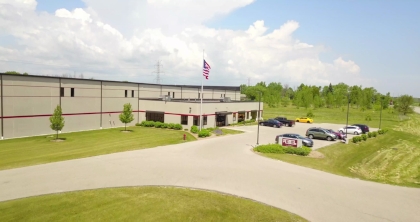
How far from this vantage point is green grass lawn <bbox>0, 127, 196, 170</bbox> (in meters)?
22.6

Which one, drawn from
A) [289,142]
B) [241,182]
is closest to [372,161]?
[289,142]

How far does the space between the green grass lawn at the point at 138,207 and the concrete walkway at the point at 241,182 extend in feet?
3.70

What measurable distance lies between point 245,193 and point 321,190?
4809 millimetres

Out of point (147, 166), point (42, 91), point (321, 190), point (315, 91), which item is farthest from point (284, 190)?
point (315, 91)

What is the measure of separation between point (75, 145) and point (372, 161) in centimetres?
3075

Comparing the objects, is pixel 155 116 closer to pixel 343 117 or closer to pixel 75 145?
pixel 75 145

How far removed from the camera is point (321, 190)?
16.8 m

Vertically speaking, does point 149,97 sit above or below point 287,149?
above

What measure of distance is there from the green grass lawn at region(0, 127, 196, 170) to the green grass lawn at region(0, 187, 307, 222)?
8874mm

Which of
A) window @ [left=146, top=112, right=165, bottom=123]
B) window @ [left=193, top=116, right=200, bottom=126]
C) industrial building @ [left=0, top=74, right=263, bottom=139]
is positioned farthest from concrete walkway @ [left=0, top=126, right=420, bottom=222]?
window @ [left=146, top=112, right=165, bottom=123]

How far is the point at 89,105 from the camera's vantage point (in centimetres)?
3928

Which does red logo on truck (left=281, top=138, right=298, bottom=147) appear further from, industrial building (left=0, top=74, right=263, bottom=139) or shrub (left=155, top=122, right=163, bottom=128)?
shrub (left=155, top=122, right=163, bottom=128)

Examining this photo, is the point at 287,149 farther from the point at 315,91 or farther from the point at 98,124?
the point at 315,91

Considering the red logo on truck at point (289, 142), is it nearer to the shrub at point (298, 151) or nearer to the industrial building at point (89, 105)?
the shrub at point (298, 151)
